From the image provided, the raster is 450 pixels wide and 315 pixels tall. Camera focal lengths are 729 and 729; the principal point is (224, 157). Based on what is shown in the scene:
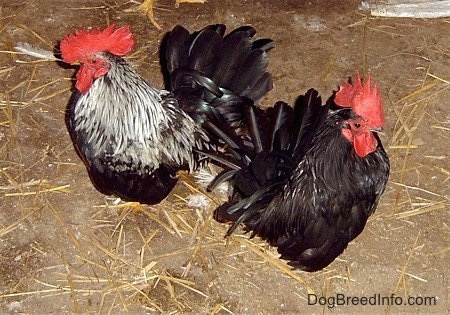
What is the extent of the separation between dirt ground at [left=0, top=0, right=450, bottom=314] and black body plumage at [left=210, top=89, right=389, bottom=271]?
320 millimetres

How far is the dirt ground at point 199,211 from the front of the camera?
3738 millimetres

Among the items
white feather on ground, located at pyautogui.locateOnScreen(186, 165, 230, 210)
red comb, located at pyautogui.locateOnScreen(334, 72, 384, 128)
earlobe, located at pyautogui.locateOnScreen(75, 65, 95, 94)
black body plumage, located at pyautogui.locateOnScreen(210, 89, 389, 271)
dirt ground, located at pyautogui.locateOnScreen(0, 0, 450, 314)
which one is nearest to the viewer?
red comb, located at pyautogui.locateOnScreen(334, 72, 384, 128)

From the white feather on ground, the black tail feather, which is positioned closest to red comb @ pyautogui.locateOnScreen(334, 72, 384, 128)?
the black tail feather

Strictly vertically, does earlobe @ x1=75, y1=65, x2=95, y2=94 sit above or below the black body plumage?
above

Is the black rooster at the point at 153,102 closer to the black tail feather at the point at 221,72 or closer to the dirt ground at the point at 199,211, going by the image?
the black tail feather at the point at 221,72

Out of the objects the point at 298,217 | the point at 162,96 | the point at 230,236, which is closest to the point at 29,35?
the point at 162,96

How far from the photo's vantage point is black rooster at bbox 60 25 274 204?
3.52m

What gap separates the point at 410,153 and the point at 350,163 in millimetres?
1144

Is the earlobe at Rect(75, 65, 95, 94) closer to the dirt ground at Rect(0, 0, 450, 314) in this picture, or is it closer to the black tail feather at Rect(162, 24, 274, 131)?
the black tail feather at Rect(162, 24, 274, 131)

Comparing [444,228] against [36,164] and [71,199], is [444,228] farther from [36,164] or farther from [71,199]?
[36,164]

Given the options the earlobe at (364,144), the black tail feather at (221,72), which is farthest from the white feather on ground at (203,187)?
the earlobe at (364,144)

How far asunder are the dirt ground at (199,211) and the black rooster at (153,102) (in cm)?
31

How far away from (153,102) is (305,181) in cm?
86

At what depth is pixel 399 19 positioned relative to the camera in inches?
205
